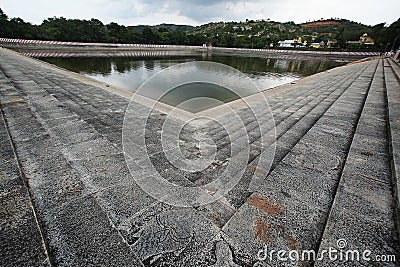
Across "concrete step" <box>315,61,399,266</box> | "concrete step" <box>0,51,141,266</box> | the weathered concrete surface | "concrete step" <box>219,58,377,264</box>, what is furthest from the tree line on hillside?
"concrete step" <box>315,61,399,266</box>

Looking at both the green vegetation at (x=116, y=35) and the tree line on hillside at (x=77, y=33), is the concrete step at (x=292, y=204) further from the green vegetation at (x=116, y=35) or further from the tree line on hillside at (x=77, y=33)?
the tree line on hillside at (x=77, y=33)

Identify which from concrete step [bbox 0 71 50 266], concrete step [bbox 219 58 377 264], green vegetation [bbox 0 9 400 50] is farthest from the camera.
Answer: green vegetation [bbox 0 9 400 50]

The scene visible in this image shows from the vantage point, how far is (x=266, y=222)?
1.17 metres

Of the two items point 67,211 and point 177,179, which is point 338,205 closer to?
point 177,179

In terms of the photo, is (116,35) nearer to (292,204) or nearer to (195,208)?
(195,208)

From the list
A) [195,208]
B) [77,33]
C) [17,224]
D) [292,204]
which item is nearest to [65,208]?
[17,224]

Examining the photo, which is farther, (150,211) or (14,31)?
(14,31)

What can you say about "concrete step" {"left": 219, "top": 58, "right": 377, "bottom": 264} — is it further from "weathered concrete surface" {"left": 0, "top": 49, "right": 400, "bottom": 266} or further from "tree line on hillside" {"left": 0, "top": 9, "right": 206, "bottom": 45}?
"tree line on hillside" {"left": 0, "top": 9, "right": 206, "bottom": 45}

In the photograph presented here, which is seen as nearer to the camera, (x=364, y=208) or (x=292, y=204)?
(x=364, y=208)

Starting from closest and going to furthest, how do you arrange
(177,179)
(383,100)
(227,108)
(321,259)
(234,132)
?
(321,259) < (177,179) < (234,132) < (383,100) < (227,108)

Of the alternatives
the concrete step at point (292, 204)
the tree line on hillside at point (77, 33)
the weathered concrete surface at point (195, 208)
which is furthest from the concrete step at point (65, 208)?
the tree line on hillside at point (77, 33)

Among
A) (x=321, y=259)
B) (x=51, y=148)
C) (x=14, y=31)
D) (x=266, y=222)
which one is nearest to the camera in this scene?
(x=321, y=259)

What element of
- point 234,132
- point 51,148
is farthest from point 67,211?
point 234,132

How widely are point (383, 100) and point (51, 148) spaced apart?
5.66 metres
